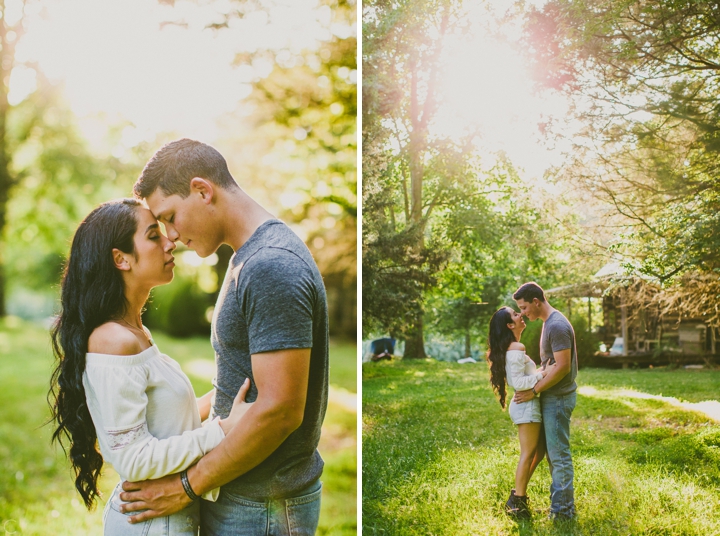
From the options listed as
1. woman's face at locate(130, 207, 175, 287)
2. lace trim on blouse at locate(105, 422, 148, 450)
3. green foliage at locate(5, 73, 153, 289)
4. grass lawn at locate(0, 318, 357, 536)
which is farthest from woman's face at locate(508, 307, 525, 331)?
green foliage at locate(5, 73, 153, 289)

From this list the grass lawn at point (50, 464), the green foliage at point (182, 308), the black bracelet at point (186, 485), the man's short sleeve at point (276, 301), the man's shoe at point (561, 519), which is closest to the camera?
the man's short sleeve at point (276, 301)

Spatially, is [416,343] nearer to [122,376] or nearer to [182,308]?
[122,376]

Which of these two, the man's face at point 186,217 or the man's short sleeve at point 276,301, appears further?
the man's face at point 186,217

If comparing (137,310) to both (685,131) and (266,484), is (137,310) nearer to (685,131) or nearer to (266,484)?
(266,484)

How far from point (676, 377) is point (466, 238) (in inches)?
41.9

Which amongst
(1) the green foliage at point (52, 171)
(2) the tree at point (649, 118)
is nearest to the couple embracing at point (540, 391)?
(2) the tree at point (649, 118)

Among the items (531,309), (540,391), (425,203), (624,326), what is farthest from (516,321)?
(425,203)

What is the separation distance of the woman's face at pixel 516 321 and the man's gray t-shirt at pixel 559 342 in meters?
0.09

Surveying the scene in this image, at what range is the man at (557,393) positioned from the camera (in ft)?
7.43

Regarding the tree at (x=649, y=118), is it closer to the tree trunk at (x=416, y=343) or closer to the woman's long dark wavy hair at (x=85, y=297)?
the tree trunk at (x=416, y=343)

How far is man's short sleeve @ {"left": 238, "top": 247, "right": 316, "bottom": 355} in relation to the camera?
3.98 feet

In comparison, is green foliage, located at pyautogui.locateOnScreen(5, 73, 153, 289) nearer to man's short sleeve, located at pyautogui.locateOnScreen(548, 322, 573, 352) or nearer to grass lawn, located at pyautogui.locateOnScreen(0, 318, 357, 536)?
grass lawn, located at pyautogui.locateOnScreen(0, 318, 357, 536)

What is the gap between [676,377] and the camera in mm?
2191

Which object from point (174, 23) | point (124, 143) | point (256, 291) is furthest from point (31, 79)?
point (256, 291)
